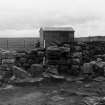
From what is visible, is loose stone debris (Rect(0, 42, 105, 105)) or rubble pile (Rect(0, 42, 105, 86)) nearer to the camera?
loose stone debris (Rect(0, 42, 105, 105))

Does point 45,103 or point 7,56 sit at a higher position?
point 7,56

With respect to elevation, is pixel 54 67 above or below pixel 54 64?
below

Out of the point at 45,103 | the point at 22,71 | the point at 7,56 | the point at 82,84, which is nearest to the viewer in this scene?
the point at 45,103

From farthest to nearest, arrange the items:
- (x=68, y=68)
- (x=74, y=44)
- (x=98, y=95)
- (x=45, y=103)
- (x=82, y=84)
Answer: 1. (x=74, y=44)
2. (x=68, y=68)
3. (x=82, y=84)
4. (x=98, y=95)
5. (x=45, y=103)

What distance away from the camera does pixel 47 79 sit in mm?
10883

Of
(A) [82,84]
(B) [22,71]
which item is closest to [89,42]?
(A) [82,84]

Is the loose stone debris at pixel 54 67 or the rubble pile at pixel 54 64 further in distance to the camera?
the rubble pile at pixel 54 64

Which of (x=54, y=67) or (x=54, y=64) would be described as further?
(x=54, y=64)

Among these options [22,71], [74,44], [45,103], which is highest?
[74,44]

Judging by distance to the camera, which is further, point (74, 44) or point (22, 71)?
point (74, 44)

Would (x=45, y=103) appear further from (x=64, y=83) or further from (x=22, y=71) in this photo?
(x=22, y=71)

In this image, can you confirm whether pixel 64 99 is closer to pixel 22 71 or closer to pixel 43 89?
pixel 43 89

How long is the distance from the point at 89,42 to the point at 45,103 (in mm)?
7800

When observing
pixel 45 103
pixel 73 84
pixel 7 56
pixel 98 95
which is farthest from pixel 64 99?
pixel 7 56
